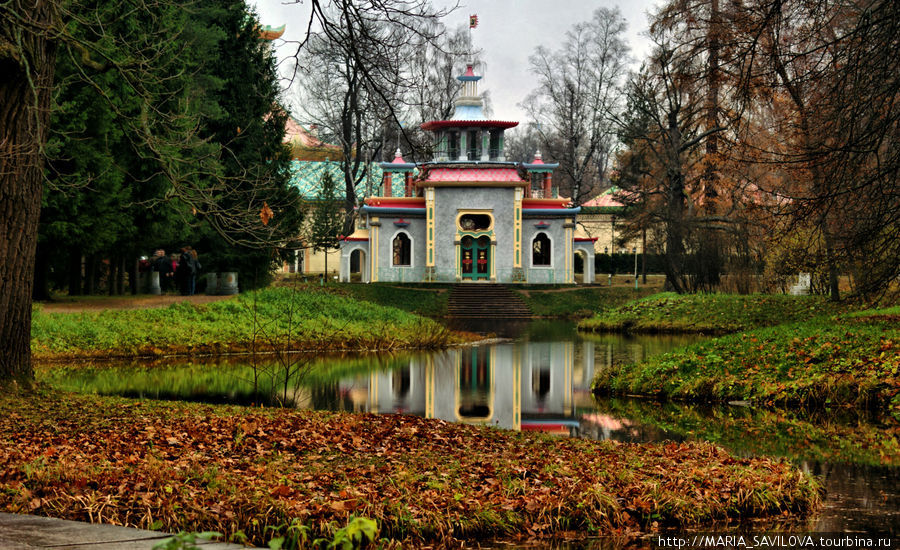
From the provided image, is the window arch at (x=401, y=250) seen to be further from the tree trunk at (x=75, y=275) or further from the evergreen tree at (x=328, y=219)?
the tree trunk at (x=75, y=275)

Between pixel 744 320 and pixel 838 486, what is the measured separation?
2226 cm

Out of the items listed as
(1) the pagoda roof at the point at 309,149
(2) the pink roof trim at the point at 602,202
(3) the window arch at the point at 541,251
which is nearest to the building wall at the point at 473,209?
(3) the window arch at the point at 541,251

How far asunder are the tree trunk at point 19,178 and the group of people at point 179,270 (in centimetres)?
2029

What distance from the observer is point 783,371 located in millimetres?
13859

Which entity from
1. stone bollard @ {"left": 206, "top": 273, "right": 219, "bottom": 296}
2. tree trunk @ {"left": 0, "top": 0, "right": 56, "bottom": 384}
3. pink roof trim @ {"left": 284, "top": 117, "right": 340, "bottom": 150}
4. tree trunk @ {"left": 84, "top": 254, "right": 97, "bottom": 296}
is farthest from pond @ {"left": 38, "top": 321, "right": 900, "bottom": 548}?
pink roof trim @ {"left": 284, "top": 117, "right": 340, "bottom": 150}

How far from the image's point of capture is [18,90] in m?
9.80

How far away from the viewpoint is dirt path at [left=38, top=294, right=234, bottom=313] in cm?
2355

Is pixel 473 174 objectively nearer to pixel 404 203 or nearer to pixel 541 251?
pixel 404 203

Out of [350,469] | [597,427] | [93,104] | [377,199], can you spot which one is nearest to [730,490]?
[350,469]

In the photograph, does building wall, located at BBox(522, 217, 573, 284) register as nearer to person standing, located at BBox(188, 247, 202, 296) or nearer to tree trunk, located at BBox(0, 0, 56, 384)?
person standing, located at BBox(188, 247, 202, 296)

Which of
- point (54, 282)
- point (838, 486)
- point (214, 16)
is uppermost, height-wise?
point (214, 16)

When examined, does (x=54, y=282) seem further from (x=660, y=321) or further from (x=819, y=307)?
(x=819, y=307)

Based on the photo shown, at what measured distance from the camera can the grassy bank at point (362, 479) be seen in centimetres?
554

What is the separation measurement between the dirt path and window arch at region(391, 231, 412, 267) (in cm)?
1977
